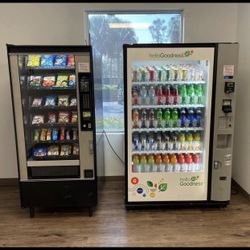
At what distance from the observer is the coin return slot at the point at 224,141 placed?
283 centimetres

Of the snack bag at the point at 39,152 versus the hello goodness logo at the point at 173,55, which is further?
the snack bag at the point at 39,152

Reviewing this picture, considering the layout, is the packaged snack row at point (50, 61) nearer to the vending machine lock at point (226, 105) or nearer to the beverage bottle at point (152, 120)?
the beverage bottle at point (152, 120)

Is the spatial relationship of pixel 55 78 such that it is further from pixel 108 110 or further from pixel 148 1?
pixel 148 1

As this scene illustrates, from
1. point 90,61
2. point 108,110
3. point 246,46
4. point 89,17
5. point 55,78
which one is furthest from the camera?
point 108,110

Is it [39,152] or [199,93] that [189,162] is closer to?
[199,93]

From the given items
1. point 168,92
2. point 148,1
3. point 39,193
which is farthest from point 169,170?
point 148,1

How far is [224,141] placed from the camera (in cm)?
289

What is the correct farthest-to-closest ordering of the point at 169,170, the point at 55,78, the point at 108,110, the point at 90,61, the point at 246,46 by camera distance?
the point at 108,110 → the point at 246,46 → the point at 169,170 → the point at 55,78 → the point at 90,61

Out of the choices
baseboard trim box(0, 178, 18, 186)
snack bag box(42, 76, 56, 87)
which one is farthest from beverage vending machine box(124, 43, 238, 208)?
baseboard trim box(0, 178, 18, 186)

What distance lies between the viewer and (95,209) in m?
3.03

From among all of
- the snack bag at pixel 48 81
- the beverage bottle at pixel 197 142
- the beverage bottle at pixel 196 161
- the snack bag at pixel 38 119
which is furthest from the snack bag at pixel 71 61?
the beverage bottle at pixel 196 161

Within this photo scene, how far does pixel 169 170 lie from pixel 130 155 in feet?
1.64

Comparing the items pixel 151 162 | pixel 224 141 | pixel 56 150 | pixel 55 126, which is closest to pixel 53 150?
pixel 56 150

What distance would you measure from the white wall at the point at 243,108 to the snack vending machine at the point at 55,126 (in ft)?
6.16
